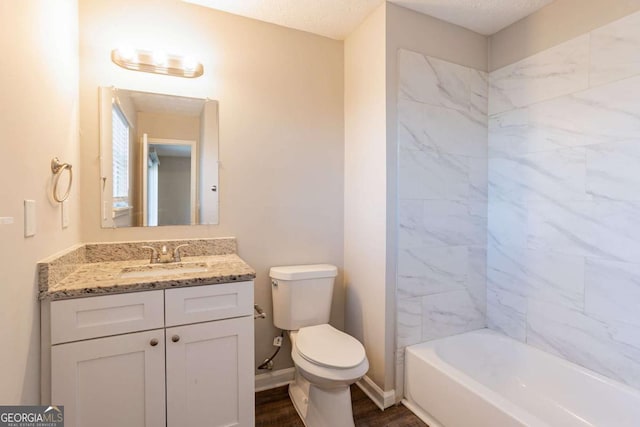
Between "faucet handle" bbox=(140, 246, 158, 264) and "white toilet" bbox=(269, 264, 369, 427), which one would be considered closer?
"white toilet" bbox=(269, 264, 369, 427)

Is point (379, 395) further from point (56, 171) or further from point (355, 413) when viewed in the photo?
point (56, 171)

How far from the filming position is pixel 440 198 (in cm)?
202

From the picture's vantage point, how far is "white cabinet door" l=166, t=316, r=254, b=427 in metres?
1.35

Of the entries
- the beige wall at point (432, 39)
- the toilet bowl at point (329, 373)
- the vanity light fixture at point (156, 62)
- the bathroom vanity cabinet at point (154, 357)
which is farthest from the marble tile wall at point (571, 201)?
the vanity light fixture at point (156, 62)

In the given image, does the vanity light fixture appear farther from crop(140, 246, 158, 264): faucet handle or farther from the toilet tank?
the toilet tank

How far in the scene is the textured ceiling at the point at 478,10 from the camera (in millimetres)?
1830

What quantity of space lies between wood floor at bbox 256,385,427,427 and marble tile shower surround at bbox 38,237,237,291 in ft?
3.14

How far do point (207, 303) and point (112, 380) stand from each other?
457 mm

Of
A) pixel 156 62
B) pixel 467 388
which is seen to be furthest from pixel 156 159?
pixel 467 388

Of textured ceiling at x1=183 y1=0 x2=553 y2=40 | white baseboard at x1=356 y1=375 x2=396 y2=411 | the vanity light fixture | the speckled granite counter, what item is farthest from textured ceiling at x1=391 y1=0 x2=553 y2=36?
white baseboard at x1=356 y1=375 x2=396 y2=411

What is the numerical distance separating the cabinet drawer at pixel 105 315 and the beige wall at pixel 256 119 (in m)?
0.59

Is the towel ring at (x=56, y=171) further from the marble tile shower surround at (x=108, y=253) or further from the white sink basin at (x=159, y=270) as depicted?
the white sink basin at (x=159, y=270)

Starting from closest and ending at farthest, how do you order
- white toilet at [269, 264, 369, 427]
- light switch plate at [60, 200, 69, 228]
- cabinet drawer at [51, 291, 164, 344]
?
cabinet drawer at [51, 291, 164, 344] → light switch plate at [60, 200, 69, 228] → white toilet at [269, 264, 369, 427]

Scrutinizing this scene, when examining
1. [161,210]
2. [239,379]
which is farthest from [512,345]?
[161,210]
